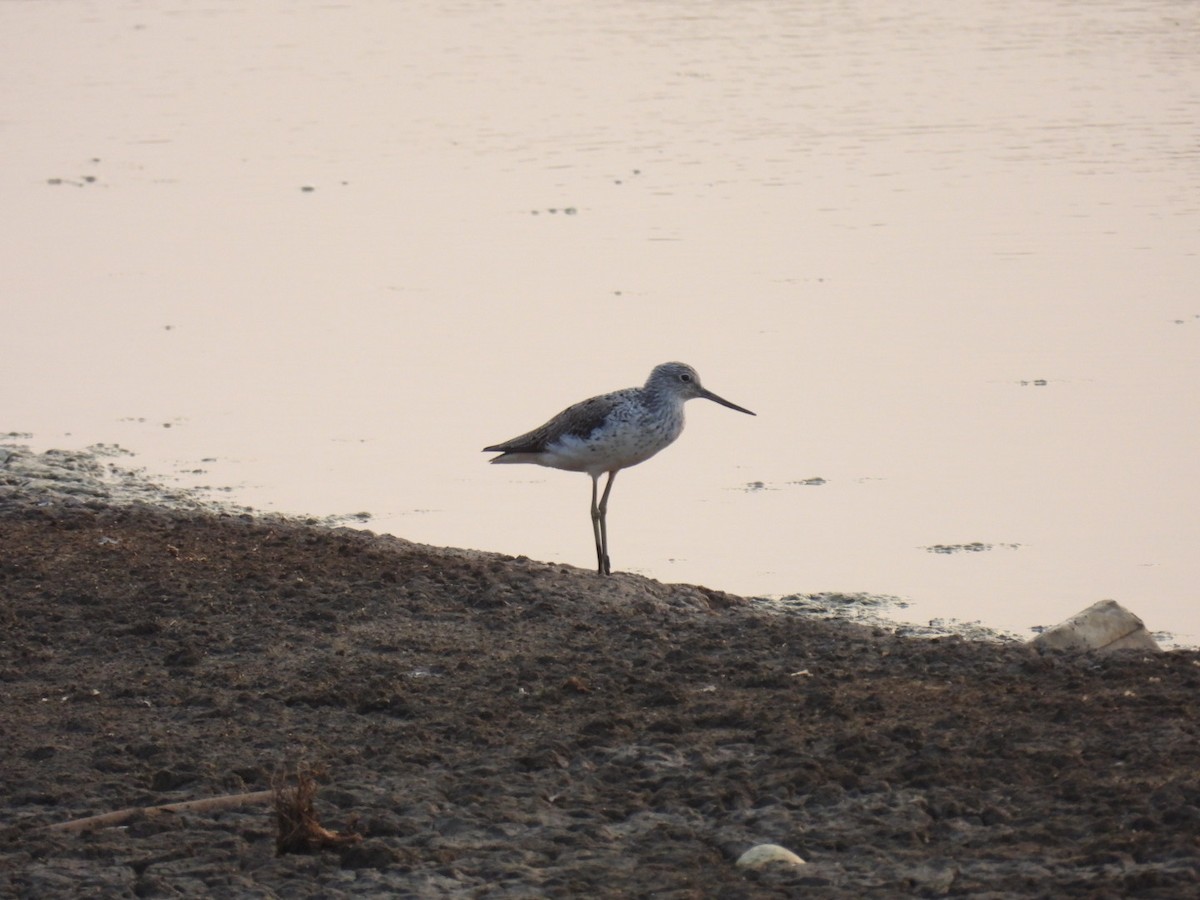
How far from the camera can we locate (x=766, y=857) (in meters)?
5.55

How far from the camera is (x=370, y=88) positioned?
85.7 feet

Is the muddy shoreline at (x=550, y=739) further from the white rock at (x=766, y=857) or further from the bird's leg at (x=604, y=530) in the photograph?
the bird's leg at (x=604, y=530)

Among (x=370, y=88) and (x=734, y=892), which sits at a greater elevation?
(x=734, y=892)

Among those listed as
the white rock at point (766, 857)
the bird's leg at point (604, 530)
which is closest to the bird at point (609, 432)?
the bird's leg at point (604, 530)

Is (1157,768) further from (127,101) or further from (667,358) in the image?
(127,101)

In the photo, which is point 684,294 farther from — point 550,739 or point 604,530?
point 550,739

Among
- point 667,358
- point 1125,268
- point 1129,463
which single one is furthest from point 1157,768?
point 1125,268

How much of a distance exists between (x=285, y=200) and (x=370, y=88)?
7203mm

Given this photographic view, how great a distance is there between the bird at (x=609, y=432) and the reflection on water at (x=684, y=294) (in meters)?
0.64

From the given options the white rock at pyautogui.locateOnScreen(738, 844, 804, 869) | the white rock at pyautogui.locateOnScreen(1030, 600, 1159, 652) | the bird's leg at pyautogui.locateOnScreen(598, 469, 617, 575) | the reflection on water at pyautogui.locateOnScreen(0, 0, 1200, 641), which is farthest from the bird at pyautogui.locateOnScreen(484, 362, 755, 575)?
the white rock at pyautogui.locateOnScreen(738, 844, 804, 869)

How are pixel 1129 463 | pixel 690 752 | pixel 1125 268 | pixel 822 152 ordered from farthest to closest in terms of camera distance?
pixel 822 152 < pixel 1125 268 < pixel 1129 463 < pixel 690 752

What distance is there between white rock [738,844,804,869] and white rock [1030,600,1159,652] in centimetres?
250

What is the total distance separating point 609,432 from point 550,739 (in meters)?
3.24

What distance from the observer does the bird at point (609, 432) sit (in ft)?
31.9
